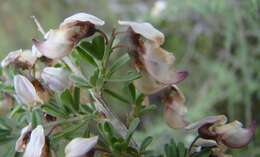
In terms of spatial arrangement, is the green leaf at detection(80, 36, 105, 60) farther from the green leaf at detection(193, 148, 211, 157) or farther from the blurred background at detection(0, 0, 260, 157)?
the blurred background at detection(0, 0, 260, 157)

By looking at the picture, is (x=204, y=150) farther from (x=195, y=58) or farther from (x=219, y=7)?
(x=195, y=58)

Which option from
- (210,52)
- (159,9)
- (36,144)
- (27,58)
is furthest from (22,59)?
(210,52)

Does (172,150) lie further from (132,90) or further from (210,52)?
(210,52)

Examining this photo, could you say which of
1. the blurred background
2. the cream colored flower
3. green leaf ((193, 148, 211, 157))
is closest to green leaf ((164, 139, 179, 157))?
green leaf ((193, 148, 211, 157))

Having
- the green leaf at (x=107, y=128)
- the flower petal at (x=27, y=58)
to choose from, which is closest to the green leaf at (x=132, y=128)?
the green leaf at (x=107, y=128)

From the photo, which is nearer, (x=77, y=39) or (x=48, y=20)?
(x=77, y=39)

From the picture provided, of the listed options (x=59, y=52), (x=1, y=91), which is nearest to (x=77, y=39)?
(x=59, y=52)
